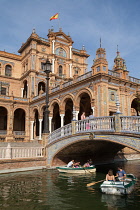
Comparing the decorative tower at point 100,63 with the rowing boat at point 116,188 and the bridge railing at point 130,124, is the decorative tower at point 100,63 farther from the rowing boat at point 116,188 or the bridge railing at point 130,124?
the rowing boat at point 116,188

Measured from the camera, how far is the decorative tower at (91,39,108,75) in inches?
Result: 736

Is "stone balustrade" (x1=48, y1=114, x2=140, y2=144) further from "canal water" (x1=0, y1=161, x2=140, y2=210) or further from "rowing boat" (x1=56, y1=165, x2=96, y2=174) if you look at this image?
"canal water" (x1=0, y1=161, x2=140, y2=210)

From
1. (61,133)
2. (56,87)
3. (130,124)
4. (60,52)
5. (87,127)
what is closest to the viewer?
(130,124)

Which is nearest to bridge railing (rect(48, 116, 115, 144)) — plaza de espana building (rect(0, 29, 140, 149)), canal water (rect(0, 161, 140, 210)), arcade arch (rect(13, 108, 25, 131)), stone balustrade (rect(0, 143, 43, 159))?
stone balustrade (rect(0, 143, 43, 159))

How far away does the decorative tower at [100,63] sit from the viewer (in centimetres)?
1869

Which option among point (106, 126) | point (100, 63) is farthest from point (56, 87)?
point (106, 126)

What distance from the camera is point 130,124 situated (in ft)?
36.4

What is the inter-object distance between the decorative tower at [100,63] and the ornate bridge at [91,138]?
5.48m

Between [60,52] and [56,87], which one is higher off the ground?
[60,52]

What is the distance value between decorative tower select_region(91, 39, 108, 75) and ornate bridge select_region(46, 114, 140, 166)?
5480mm

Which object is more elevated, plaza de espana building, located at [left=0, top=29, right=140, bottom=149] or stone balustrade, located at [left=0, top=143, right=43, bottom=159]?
plaza de espana building, located at [left=0, top=29, right=140, bottom=149]

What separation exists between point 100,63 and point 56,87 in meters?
8.06

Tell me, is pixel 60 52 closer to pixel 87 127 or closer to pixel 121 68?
pixel 121 68

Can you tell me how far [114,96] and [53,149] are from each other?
7664mm
